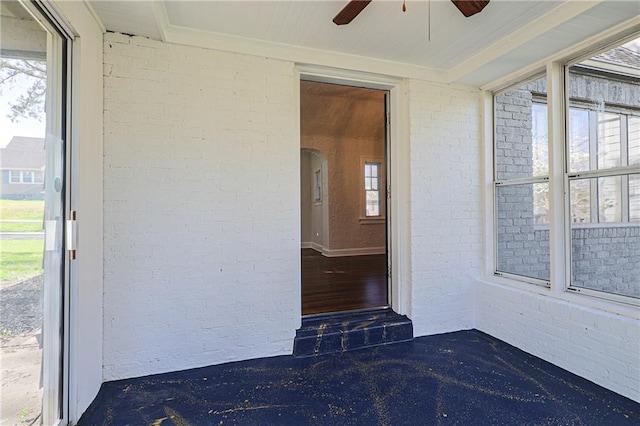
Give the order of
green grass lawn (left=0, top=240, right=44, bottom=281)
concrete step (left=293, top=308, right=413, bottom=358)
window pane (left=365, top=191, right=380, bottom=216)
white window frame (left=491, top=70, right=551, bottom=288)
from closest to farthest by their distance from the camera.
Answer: green grass lawn (left=0, top=240, right=44, bottom=281)
concrete step (left=293, top=308, right=413, bottom=358)
white window frame (left=491, top=70, right=551, bottom=288)
window pane (left=365, top=191, right=380, bottom=216)

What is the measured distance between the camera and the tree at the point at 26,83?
1265 mm

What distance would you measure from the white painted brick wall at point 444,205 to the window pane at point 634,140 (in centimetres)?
115

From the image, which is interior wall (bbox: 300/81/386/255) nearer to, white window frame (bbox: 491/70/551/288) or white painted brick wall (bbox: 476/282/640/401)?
white window frame (bbox: 491/70/551/288)

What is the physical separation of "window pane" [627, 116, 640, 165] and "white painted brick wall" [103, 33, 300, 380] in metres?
2.40

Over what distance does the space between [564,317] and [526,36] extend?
209 centimetres

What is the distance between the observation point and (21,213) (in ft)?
4.49

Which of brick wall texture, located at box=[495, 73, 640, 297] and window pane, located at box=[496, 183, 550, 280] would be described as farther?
window pane, located at box=[496, 183, 550, 280]

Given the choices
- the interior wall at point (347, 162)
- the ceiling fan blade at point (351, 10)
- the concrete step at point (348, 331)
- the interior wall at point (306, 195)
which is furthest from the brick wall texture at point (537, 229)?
the interior wall at point (306, 195)

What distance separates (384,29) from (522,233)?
2.19 meters

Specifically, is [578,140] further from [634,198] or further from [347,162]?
[347,162]

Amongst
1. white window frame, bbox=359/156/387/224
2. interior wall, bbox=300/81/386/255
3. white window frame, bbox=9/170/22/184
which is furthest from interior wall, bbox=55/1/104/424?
white window frame, bbox=359/156/387/224

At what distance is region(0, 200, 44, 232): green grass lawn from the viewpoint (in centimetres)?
125

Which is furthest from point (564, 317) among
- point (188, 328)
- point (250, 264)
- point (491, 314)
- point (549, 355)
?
point (188, 328)

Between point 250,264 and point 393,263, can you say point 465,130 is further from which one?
point 250,264
